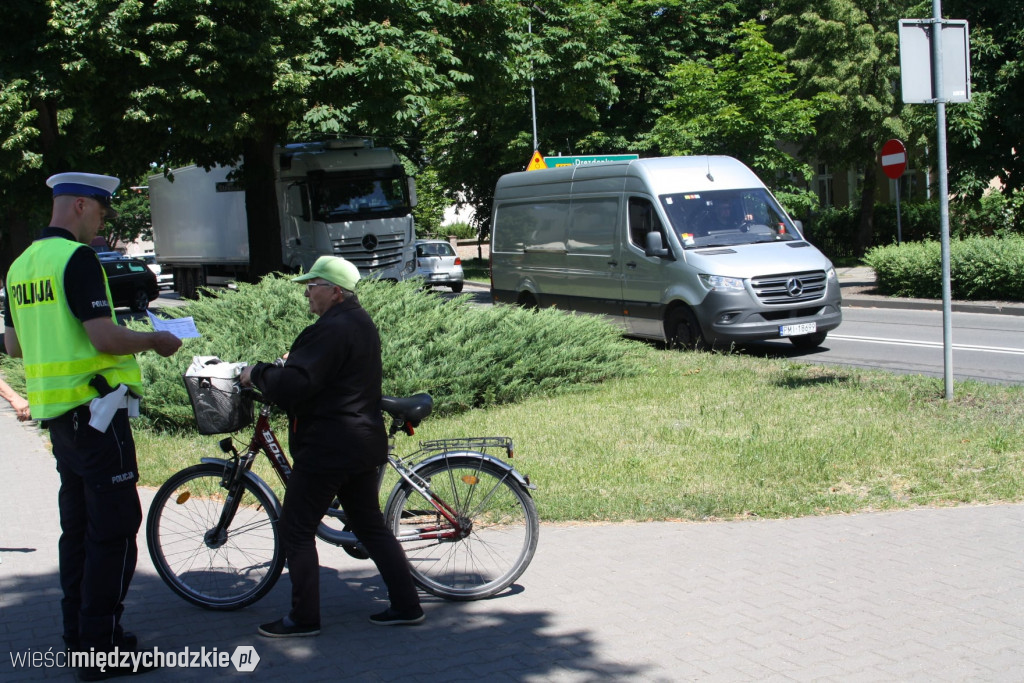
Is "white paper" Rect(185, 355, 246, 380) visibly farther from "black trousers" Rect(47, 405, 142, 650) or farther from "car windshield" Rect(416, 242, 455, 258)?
"car windshield" Rect(416, 242, 455, 258)

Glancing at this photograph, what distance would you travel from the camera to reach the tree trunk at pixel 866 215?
1224 inches

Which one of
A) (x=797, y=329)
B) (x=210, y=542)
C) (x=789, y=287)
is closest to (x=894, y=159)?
(x=789, y=287)

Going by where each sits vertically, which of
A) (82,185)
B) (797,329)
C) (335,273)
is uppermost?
(82,185)

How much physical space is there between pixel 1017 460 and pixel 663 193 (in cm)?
780

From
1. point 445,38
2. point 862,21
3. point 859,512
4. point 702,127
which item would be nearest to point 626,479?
point 859,512

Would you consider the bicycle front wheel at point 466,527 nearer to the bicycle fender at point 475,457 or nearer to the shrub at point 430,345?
the bicycle fender at point 475,457

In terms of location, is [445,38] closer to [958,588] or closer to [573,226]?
[573,226]

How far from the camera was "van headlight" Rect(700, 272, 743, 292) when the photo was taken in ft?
41.9

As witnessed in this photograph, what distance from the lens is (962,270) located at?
18.9 metres

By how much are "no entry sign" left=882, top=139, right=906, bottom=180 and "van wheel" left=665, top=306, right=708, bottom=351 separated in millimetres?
10056

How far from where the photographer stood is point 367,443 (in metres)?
4.38

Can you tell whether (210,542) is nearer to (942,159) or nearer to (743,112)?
(942,159)

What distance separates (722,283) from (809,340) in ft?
6.08

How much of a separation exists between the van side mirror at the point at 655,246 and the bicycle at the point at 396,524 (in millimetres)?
8812
